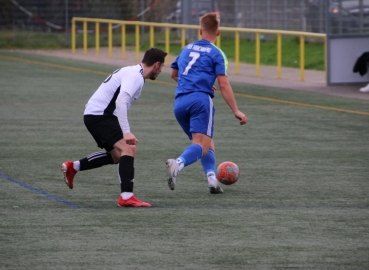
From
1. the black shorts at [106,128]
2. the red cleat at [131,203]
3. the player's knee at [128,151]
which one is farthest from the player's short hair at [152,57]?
the red cleat at [131,203]

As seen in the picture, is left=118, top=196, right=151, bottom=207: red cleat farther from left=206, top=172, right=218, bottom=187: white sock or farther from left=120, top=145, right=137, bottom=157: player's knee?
left=206, top=172, right=218, bottom=187: white sock

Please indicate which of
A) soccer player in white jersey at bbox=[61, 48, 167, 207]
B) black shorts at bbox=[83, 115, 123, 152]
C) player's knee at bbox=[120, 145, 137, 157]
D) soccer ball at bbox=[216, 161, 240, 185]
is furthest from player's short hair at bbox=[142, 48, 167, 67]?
soccer ball at bbox=[216, 161, 240, 185]

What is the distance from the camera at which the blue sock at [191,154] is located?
797 cm

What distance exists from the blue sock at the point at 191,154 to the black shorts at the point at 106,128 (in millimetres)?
606

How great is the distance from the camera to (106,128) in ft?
25.8

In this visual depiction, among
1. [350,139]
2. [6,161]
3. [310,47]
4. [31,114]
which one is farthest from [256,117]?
[310,47]

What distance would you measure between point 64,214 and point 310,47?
2098 centimetres

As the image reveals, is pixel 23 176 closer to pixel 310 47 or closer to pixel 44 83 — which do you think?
pixel 44 83

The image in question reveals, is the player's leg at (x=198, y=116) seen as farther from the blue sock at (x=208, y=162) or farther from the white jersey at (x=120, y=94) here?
the white jersey at (x=120, y=94)

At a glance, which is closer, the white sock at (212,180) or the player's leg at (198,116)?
the player's leg at (198,116)

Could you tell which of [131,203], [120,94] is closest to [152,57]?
[120,94]

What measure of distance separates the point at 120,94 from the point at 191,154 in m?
1.00

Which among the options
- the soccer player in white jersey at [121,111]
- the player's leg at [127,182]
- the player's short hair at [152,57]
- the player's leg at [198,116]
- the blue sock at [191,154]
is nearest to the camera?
the soccer player in white jersey at [121,111]

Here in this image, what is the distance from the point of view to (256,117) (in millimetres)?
14867
